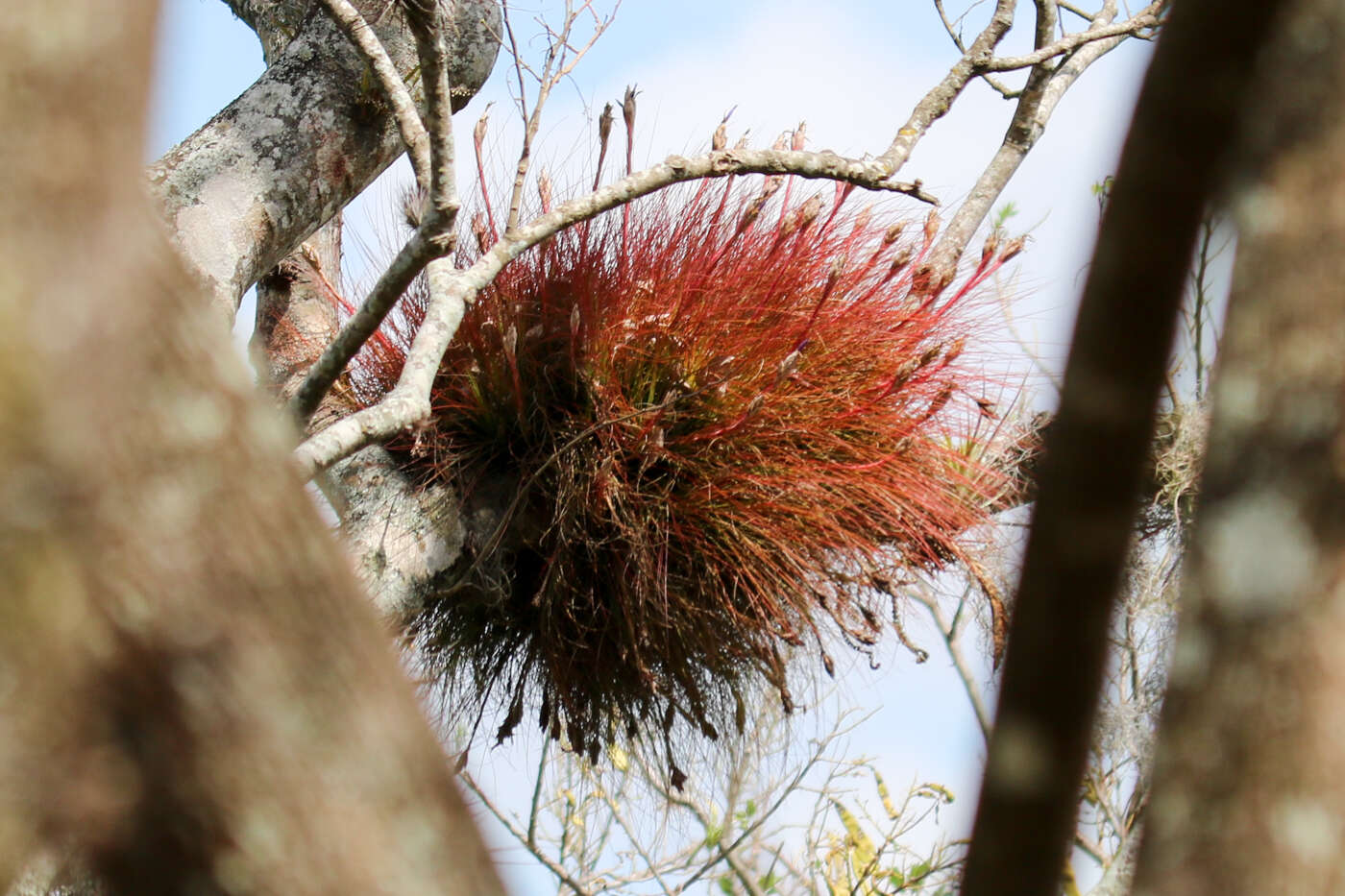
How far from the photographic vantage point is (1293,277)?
0.29 meters

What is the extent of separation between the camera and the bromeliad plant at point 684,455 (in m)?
1.32

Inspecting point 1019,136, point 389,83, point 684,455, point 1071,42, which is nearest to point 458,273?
point 389,83

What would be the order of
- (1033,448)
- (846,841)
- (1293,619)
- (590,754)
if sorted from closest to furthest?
(1293,619)
(590,754)
(1033,448)
(846,841)

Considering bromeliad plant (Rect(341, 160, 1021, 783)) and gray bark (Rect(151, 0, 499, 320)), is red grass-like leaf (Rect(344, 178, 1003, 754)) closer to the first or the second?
bromeliad plant (Rect(341, 160, 1021, 783))

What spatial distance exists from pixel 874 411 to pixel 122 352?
1166mm

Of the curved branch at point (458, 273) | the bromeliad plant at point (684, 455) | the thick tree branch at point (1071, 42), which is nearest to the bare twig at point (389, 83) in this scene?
the curved branch at point (458, 273)

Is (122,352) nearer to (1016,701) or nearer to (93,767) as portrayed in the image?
(93,767)

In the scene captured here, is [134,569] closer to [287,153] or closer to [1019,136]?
[287,153]

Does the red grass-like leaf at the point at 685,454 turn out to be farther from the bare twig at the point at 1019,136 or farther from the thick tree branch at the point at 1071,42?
the thick tree branch at the point at 1071,42

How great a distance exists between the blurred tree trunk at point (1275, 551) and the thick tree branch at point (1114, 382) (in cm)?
2

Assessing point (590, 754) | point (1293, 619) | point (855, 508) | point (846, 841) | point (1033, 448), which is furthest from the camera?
point (846, 841)

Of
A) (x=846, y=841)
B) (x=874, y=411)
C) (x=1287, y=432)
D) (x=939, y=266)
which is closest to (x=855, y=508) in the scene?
(x=874, y=411)

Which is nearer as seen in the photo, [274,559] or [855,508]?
[274,559]

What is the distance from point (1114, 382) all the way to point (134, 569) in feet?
0.80
